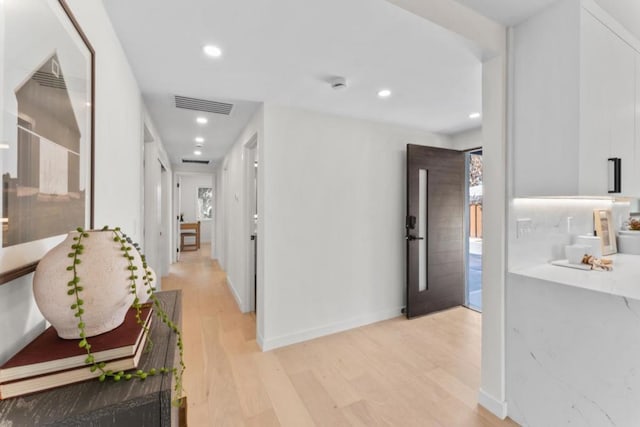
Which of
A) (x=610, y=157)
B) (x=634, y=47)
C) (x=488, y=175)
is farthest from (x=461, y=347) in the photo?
(x=634, y=47)

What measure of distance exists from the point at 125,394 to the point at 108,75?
1565mm

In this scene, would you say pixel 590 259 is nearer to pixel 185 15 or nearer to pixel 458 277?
pixel 458 277

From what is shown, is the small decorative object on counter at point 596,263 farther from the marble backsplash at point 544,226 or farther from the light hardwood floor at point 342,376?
the light hardwood floor at point 342,376

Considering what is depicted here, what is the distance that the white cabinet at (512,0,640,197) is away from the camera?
4.88ft

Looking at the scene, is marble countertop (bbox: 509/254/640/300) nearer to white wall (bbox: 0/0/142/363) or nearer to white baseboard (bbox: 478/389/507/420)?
white baseboard (bbox: 478/389/507/420)

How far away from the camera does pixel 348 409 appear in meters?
1.84

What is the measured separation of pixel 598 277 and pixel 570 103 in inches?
38.3

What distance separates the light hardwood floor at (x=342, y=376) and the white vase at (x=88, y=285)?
58.8 inches

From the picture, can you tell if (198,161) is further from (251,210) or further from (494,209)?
(494,209)

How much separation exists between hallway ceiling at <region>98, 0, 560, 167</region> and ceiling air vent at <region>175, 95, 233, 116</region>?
9 cm

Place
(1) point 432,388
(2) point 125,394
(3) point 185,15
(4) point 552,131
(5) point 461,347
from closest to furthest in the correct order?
(2) point 125,394 → (3) point 185,15 → (4) point 552,131 → (1) point 432,388 → (5) point 461,347

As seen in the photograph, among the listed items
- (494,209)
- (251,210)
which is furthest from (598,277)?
(251,210)

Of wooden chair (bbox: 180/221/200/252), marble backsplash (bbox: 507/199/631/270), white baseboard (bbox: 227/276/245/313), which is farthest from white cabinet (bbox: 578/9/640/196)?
wooden chair (bbox: 180/221/200/252)

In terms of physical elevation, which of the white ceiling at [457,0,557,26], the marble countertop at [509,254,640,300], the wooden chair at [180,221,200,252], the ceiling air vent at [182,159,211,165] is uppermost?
the white ceiling at [457,0,557,26]
